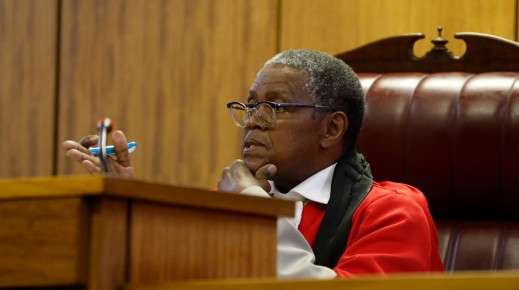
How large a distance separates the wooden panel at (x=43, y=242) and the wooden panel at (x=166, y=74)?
208 cm

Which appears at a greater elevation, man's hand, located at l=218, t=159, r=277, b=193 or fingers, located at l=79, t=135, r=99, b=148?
fingers, located at l=79, t=135, r=99, b=148

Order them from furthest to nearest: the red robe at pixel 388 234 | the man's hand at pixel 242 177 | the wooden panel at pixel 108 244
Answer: the man's hand at pixel 242 177 → the red robe at pixel 388 234 → the wooden panel at pixel 108 244

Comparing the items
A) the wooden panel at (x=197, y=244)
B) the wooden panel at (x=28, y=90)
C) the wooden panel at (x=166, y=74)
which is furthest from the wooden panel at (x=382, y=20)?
the wooden panel at (x=197, y=244)

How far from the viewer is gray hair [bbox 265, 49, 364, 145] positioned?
7.25 ft

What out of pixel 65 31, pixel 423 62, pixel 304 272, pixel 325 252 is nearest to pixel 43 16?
pixel 65 31

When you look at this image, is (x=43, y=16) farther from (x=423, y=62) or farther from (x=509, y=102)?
(x=509, y=102)

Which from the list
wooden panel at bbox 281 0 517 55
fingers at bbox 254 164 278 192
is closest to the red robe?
Answer: fingers at bbox 254 164 278 192

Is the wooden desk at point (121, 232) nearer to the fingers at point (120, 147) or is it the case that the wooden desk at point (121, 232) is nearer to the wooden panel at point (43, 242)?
the wooden panel at point (43, 242)

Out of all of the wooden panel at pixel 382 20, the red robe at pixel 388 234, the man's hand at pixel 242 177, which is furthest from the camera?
the wooden panel at pixel 382 20

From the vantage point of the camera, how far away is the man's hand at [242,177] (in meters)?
1.97

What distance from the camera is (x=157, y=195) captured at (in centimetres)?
121

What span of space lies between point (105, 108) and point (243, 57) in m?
0.50

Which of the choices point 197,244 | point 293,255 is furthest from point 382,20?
point 197,244

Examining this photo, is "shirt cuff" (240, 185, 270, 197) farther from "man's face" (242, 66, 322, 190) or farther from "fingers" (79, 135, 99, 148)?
"fingers" (79, 135, 99, 148)
